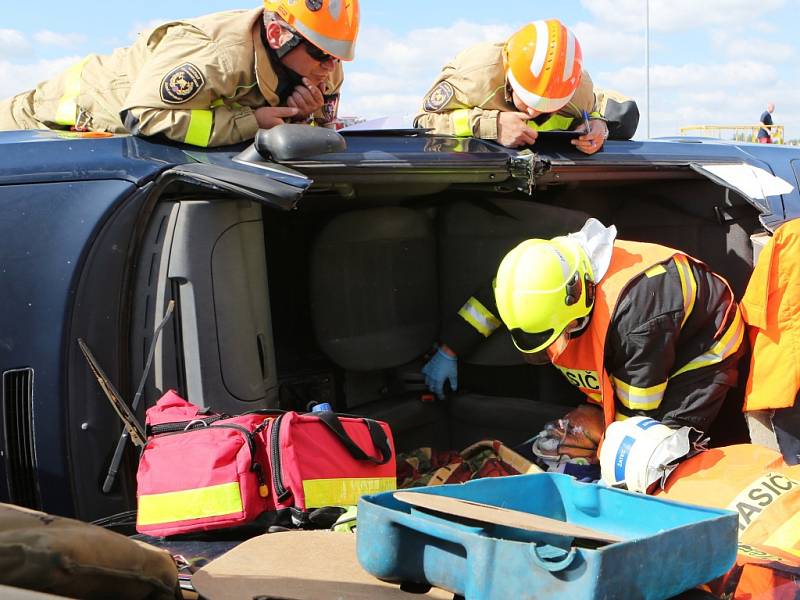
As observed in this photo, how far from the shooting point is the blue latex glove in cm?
363

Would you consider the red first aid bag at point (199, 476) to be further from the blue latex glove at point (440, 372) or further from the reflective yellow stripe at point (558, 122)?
the reflective yellow stripe at point (558, 122)

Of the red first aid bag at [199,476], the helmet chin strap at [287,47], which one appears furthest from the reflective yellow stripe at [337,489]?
the helmet chin strap at [287,47]

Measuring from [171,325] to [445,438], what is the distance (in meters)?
1.70

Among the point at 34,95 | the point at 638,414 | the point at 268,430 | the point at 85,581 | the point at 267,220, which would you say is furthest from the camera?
the point at 34,95

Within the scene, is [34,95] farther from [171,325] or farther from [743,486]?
[743,486]

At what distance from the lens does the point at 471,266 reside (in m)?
3.60

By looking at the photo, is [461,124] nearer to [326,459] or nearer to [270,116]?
[270,116]

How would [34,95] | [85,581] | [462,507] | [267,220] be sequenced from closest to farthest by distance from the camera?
[85,581] < [462,507] < [267,220] < [34,95]

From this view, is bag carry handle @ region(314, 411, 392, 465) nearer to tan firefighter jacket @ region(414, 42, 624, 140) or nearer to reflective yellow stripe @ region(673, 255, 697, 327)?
reflective yellow stripe @ region(673, 255, 697, 327)

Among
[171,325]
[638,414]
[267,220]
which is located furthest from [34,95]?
[638,414]

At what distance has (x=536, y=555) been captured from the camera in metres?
1.49

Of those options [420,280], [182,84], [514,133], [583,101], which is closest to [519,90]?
[583,101]

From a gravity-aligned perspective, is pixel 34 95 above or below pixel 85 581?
above

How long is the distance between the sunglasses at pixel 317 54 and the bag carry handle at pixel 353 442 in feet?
4.86
